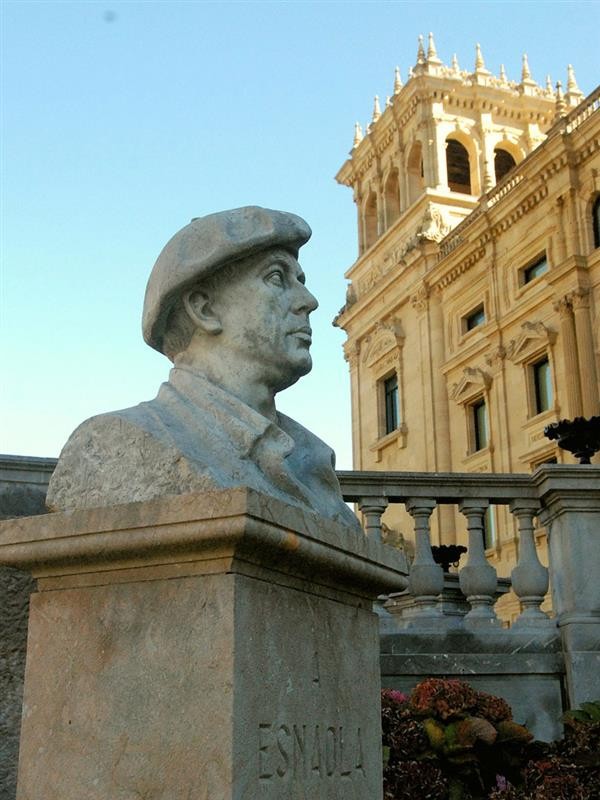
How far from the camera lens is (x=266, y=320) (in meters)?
3.36

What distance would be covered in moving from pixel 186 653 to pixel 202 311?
1197 mm

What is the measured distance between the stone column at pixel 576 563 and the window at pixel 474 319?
29054mm

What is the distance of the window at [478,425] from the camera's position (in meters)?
34.4

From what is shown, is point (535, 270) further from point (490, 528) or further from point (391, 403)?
point (391, 403)

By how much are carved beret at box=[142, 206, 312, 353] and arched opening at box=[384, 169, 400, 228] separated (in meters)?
40.1

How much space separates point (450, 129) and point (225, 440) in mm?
39530

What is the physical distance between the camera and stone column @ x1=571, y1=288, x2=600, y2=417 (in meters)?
28.7

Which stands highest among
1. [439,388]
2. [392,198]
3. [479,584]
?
[392,198]

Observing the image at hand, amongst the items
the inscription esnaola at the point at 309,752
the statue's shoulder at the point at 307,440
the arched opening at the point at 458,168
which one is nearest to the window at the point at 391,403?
the arched opening at the point at 458,168

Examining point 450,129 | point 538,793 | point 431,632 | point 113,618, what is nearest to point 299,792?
point 113,618

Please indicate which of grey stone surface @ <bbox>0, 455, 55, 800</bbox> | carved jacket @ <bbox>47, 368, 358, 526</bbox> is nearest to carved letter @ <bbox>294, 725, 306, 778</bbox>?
carved jacket @ <bbox>47, 368, 358, 526</bbox>

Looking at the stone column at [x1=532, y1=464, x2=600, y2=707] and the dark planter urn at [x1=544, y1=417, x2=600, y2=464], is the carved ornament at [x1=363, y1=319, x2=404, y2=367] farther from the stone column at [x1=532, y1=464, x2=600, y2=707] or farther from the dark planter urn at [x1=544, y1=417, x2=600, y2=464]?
the stone column at [x1=532, y1=464, x2=600, y2=707]

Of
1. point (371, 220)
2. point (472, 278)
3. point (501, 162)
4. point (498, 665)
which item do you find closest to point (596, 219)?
point (472, 278)

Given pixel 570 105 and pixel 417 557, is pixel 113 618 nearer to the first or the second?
pixel 417 557
